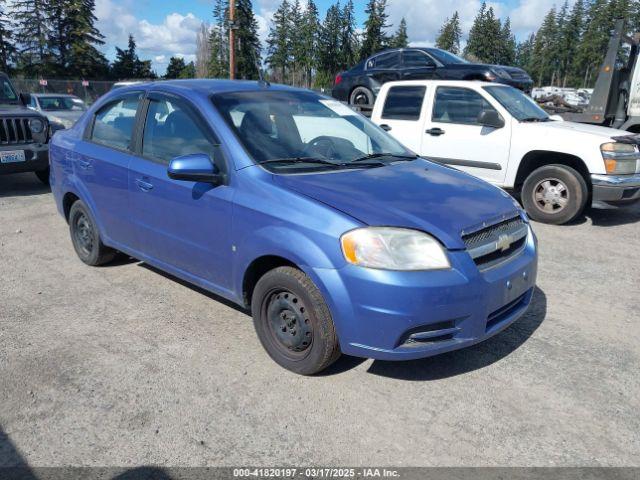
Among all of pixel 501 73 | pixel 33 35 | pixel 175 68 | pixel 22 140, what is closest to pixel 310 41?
pixel 175 68

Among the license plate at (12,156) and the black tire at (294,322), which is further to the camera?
the license plate at (12,156)

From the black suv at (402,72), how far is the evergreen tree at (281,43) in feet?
221

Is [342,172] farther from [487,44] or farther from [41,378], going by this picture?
[487,44]

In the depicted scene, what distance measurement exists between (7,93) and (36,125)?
4.01 feet

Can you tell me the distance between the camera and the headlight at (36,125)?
28.8 ft

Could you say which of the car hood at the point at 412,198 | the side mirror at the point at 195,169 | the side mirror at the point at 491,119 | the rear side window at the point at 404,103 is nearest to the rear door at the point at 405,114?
the rear side window at the point at 404,103

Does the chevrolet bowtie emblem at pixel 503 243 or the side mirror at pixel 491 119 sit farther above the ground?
the side mirror at pixel 491 119

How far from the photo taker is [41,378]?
3.25 meters

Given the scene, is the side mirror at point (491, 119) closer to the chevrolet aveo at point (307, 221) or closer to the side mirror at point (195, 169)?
the chevrolet aveo at point (307, 221)

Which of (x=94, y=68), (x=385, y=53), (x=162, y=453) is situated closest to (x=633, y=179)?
(x=162, y=453)

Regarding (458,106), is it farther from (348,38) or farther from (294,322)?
(348,38)

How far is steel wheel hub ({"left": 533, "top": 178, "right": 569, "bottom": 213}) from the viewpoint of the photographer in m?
7.10

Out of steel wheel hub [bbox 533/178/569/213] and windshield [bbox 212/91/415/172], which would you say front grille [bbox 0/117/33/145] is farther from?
→ steel wheel hub [bbox 533/178/569/213]

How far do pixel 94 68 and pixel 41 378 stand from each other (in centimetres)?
5755
